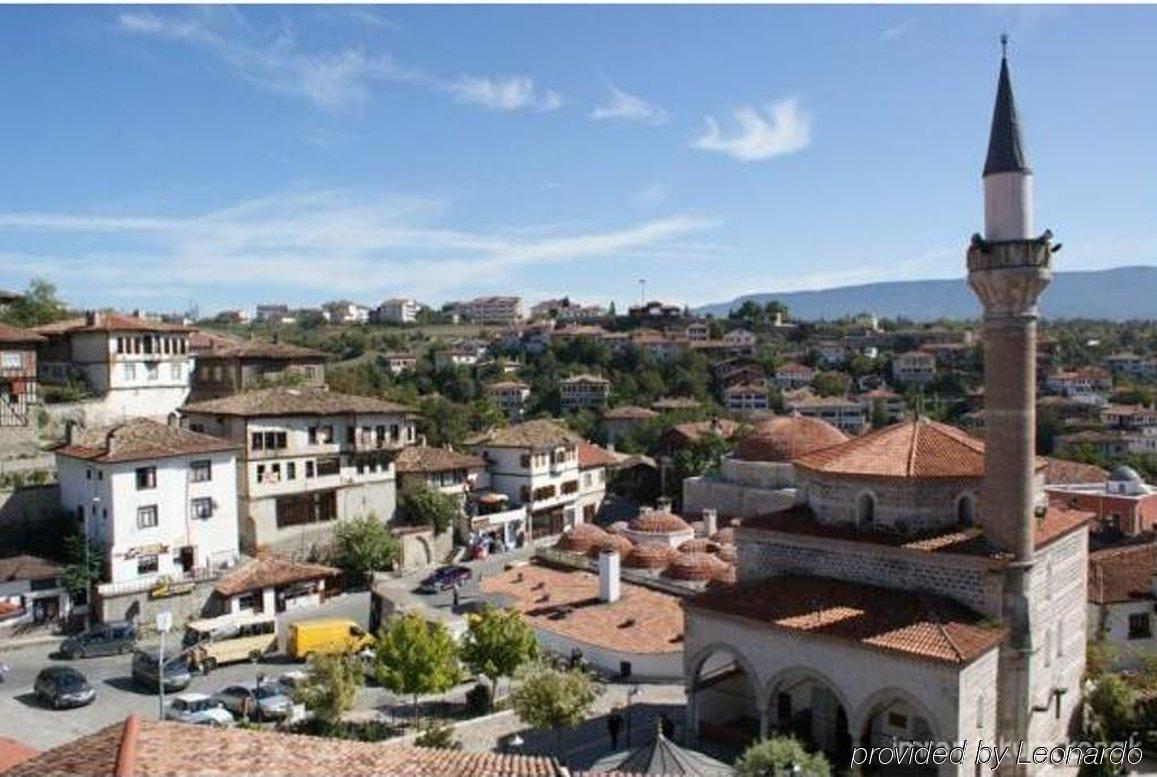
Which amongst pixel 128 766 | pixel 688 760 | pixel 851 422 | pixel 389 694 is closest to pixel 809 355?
pixel 851 422

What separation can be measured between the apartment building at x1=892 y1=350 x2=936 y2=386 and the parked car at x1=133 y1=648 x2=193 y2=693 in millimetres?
96397

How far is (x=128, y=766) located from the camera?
10.1 meters

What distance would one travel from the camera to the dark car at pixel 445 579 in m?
38.6

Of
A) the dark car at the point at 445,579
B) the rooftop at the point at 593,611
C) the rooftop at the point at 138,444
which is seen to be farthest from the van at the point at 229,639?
the rooftop at the point at 593,611

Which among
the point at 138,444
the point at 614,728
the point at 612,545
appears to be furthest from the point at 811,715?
the point at 138,444

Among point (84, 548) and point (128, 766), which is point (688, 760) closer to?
point (128, 766)

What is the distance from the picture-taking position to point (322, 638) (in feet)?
99.0

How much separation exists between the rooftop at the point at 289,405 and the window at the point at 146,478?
5220 millimetres

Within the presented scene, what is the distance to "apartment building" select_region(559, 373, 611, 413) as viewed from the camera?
307ft

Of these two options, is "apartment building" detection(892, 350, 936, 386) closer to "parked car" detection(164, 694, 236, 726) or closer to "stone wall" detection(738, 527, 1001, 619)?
"stone wall" detection(738, 527, 1001, 619)

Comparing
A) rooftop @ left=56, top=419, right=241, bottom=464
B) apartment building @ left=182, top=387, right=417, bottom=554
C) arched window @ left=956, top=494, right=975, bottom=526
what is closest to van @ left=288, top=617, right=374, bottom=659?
rooftop @ left=56, top=419, right=241, bottom=464

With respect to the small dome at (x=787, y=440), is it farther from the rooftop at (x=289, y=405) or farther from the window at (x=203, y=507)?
the window at (x=203, y=507)

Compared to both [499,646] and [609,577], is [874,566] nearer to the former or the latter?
[499,646]

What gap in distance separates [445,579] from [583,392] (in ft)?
183
